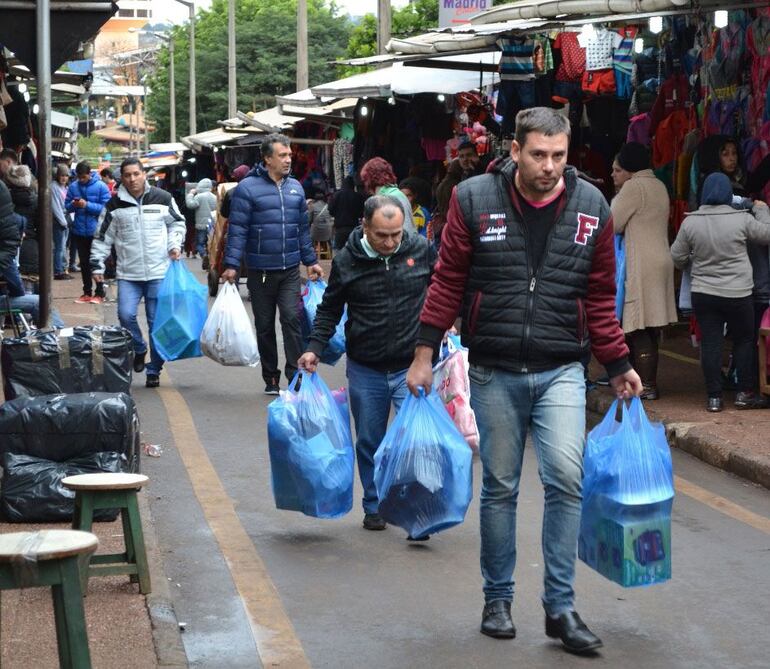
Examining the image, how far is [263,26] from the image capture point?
6425cm

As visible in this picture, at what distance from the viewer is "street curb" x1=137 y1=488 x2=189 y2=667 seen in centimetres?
509

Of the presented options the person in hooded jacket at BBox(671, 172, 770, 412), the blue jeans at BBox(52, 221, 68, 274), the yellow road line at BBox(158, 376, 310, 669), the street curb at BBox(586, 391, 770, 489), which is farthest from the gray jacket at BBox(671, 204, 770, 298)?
the blue jeans at BBox(52, 221, 68, 274)

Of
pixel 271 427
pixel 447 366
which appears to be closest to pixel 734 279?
pixel 447 366

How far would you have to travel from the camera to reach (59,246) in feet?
75.1

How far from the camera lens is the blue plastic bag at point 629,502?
5.28 m

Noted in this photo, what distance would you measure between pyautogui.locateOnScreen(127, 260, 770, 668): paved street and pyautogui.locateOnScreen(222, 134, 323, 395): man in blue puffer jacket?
9.21 ft

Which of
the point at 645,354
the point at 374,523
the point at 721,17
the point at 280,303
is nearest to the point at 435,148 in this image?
the point at 280,303

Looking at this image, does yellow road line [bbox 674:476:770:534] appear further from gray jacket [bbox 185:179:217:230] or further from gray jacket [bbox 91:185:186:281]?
gray jacket [bbox 185:179:217:230]

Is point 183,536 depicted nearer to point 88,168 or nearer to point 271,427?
point 271,427

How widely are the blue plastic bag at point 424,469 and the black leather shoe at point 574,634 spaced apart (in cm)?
94

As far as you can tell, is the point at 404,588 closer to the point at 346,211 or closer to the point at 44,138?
the point at 44,138

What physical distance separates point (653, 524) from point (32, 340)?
4196 mm

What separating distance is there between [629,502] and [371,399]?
213cm

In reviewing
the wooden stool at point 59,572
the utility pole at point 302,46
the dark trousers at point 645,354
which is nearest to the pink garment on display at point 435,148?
the dark trousers at point 645,354
